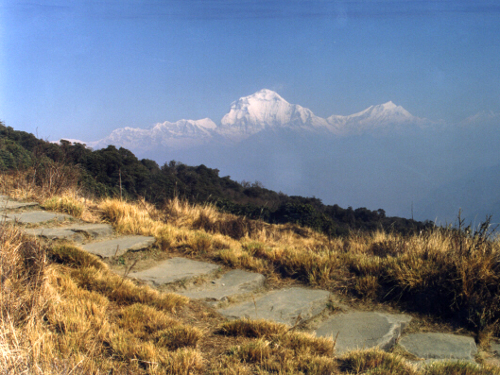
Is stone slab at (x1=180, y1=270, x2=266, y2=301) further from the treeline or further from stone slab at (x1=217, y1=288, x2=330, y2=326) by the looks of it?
the treeline

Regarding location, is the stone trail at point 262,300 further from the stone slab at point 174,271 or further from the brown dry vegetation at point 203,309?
the brown dry vegetation at point 203,309

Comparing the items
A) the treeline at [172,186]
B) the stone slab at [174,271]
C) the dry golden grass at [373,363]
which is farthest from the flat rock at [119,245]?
the treeline at [172,186]

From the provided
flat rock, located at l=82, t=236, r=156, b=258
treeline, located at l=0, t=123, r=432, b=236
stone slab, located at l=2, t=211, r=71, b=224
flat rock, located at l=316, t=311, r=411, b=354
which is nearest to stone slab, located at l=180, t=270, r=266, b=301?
flat rock, located at l=316, t=311, r=411, b=354

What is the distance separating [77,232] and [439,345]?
3886 mm

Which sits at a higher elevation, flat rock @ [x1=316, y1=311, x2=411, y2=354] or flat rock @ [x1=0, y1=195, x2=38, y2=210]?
flat rock @ [x1=0, y1=195, x2=38, y2=210]

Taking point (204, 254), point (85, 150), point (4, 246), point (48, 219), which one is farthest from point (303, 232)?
point (85, 150)

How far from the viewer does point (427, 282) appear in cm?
310

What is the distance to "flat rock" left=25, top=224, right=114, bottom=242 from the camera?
155 inches

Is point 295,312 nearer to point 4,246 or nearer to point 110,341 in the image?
point 110,341

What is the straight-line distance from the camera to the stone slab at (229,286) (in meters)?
3.25

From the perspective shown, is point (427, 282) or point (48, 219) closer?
point (427, 282)

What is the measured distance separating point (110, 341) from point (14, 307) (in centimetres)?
61

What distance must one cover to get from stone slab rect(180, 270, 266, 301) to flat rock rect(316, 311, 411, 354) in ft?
2.98

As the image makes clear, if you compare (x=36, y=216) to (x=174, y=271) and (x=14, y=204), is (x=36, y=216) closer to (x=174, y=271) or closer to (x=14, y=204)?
(x=14, y=204)
